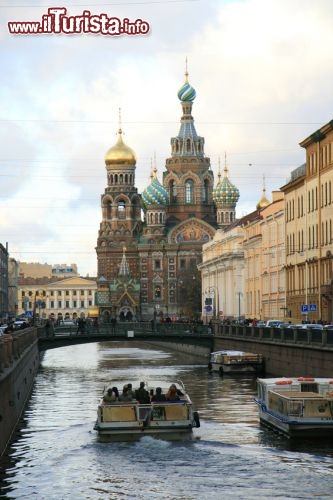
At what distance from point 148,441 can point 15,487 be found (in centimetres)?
637

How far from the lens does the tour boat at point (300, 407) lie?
38469 millimetres

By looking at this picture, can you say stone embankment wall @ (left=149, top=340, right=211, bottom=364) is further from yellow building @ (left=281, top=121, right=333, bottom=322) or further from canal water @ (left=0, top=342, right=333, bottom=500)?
canal water @ (left=0, top=342, right=333, bottom=500)

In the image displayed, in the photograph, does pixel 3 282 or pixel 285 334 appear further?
pixel 3 282

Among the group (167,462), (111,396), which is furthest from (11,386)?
(167,462)

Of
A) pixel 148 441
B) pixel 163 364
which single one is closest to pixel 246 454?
pixel 148 441

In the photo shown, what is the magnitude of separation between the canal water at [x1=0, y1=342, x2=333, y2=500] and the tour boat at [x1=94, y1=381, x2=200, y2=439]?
412 millimetres

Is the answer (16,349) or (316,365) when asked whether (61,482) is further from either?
(316,365)

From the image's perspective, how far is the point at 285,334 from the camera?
6359 centimetres

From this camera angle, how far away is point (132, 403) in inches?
1533

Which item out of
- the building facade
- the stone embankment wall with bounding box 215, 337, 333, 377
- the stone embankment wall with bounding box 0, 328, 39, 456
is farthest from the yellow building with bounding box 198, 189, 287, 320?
the stone embankment wall with bounding box 0, 328, 39, 456

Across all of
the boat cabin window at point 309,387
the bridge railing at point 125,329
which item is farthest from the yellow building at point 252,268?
the boat cabin window at point 309,387

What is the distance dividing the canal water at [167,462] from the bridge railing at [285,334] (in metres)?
4.42

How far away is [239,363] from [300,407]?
101 ft

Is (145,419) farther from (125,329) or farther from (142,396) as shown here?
(125,329)
